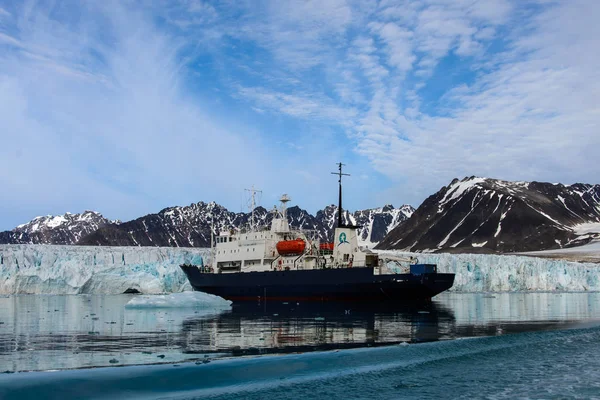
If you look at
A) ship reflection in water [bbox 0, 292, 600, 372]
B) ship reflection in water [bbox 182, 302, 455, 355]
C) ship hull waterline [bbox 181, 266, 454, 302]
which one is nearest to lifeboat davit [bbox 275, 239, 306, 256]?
ship hull waterline [bbox 181, 266, 454, 302]

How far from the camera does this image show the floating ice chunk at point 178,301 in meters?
28.4

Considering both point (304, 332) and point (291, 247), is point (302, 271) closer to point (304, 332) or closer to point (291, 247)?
point (291, 247)

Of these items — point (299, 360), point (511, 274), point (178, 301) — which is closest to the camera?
point (299, 360)

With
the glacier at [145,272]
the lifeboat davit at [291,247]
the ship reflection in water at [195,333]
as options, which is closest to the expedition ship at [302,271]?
the lifeboat davit at [291,247]

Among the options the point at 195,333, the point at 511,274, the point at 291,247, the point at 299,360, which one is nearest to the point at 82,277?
the point at 291,247

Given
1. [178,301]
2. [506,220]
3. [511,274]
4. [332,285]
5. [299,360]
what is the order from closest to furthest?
[299,360]
[178,301]
[332,285]
[511,274]
[506,220]

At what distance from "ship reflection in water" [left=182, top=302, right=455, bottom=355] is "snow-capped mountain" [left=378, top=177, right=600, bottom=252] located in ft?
413

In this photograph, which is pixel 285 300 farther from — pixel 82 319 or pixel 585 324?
pixel 585 324

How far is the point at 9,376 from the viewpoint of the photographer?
9.53m

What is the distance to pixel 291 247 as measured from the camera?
38.1 m

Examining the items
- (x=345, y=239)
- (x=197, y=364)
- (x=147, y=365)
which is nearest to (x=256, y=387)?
(x=197, y=364)

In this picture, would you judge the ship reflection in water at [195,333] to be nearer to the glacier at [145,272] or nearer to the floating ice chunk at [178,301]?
the floating ice chunk at [178,301]

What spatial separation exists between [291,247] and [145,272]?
496 inches

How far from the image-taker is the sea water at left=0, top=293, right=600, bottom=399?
9.27 metres
